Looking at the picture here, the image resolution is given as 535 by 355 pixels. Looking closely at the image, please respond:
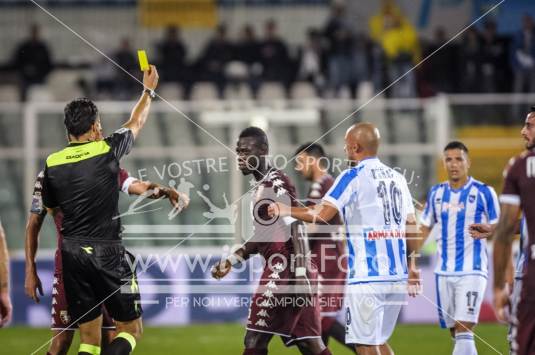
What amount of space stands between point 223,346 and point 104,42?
29.1 ft

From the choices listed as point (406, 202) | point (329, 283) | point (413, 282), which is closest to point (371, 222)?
point (406, 202)

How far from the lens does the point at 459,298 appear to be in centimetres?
868

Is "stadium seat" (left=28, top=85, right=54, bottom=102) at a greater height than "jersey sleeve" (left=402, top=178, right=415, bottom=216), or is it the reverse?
"stadium seat" (left=28, top=85, right=54, bottom=102)

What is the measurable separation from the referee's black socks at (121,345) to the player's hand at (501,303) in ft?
8.98

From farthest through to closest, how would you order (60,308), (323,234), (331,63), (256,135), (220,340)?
(331,63), (220,340), (323,234), (256,135), (60,308)

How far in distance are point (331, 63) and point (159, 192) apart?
32.7ft

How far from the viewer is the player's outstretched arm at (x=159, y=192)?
760 centimetres

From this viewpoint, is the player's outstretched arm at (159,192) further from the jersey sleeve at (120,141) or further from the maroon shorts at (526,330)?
the maroon shorts at (526,330)

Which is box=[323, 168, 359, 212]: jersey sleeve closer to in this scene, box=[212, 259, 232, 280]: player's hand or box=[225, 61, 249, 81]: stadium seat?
box=[212, 259, 232, 280]: player's hand

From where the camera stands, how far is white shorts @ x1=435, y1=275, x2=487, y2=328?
861 centimetres

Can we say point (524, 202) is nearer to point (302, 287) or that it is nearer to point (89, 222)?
point (302, 287)

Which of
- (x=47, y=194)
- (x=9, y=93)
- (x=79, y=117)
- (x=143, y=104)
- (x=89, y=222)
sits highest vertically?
(x=9, y=93)

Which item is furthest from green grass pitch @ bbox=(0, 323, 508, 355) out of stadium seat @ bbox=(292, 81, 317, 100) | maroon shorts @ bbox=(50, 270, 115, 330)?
stadium seat @ bbox=(292, 81, 317, 100)

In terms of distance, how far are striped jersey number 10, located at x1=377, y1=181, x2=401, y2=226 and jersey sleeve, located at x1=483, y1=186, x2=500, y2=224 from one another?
1787mm
